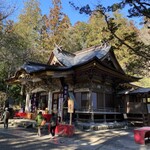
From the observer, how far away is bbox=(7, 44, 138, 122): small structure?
→ 646 inches

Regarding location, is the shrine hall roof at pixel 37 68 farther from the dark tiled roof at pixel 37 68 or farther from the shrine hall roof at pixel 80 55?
the shrine hall roof at pixel 80 55

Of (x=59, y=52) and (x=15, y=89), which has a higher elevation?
(x=59, y=52)

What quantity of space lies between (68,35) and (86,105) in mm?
25794

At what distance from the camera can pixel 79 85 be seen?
59.1 feet

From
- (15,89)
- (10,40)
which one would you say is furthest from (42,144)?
(15,89)

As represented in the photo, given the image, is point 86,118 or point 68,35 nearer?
point 86,118

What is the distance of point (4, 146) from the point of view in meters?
9.20

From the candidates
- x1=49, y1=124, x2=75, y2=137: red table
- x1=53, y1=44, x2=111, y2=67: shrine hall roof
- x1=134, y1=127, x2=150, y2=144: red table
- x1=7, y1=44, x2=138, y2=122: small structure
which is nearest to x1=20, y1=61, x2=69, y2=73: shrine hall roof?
x1=7, y1=44, x2=138, y2=122: small structure

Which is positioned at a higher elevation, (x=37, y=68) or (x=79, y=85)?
(x=37, y=68)

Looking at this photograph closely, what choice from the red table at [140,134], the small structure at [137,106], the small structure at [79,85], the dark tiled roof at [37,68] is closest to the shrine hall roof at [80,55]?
the small structure at [79,85]

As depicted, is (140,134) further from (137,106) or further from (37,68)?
(37,68)

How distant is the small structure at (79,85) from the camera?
53.9 feet

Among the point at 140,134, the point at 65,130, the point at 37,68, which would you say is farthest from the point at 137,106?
the point at 37,68

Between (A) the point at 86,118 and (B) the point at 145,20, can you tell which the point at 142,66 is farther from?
(A) the point at 86,118
